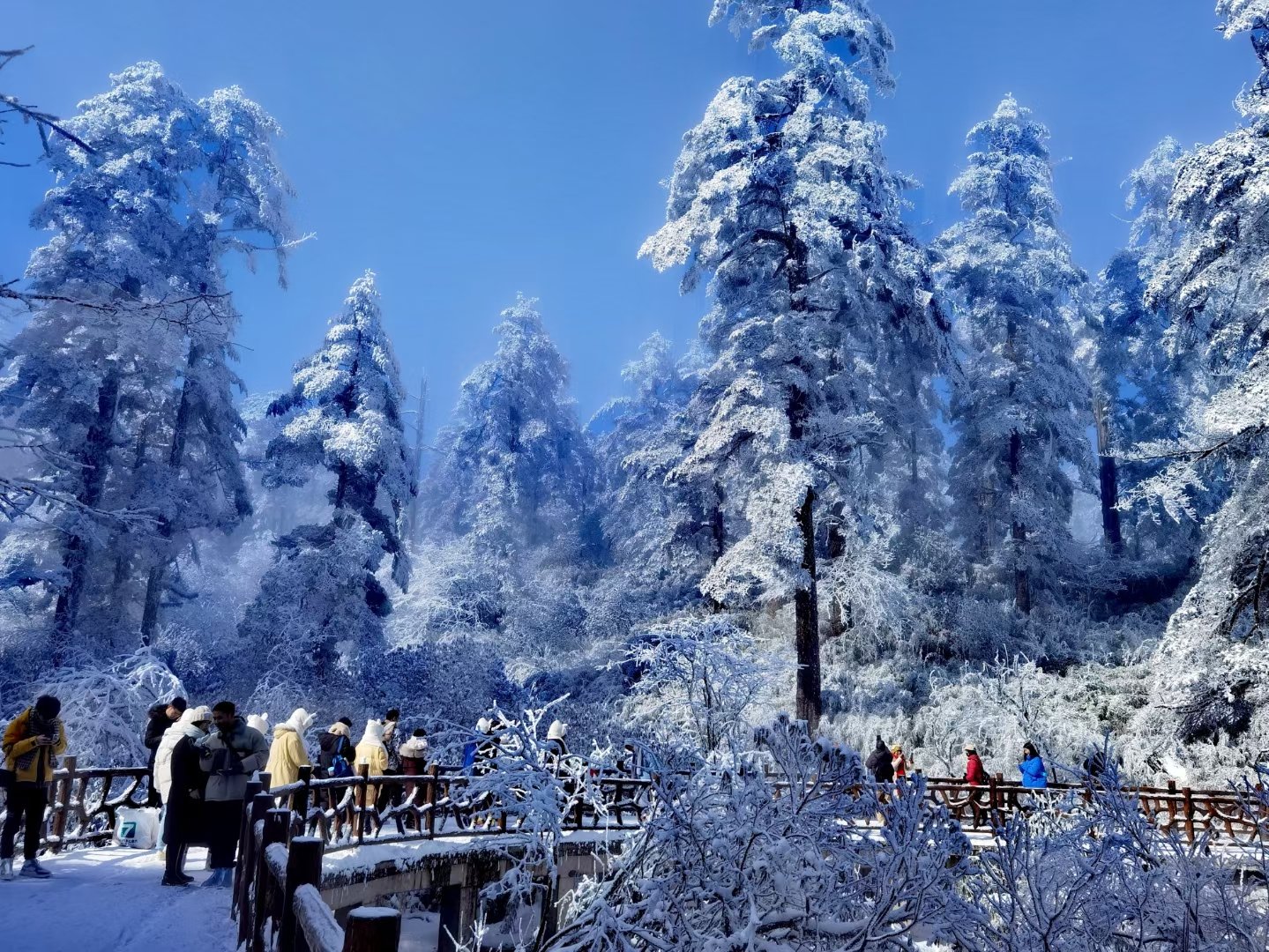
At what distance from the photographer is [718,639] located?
20359mm

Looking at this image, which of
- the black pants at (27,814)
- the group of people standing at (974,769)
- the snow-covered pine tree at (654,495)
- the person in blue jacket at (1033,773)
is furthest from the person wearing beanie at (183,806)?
the snow-covered pine tree at (654,495)

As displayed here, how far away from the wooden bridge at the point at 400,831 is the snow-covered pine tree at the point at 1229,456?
5.44ft

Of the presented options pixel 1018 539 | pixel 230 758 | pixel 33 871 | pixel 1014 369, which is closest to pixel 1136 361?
pixel 1014 369

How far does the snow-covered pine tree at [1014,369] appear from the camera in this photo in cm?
2523

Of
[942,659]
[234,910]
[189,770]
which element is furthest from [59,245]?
[942,659]

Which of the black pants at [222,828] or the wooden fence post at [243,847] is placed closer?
the wooden fence post at [243,847]

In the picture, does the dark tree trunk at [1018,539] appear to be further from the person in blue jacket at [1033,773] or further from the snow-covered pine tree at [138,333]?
the snow-covered pine tree at [138,333]

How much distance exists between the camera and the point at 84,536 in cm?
2050

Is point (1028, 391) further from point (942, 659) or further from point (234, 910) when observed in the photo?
point (234, 910)

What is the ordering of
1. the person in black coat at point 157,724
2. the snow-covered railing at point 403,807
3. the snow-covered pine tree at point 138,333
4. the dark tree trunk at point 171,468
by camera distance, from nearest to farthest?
the snow-covered railing at point 403,807 → the person in black coat at point 157,724 → the snow-covered pine tree at point 138,333 → the dark tree trunk at point 171,468

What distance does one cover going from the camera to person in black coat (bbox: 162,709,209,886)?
26.4 ft

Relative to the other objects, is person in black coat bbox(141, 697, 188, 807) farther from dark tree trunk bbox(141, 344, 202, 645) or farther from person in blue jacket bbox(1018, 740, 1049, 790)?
dark tree trunk bbox(141, 344, 202, 645)

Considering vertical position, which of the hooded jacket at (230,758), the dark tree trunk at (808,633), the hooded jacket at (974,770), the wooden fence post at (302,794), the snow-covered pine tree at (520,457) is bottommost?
the hooded jacket at (974,770)

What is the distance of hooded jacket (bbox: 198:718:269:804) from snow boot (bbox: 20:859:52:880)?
168cm
